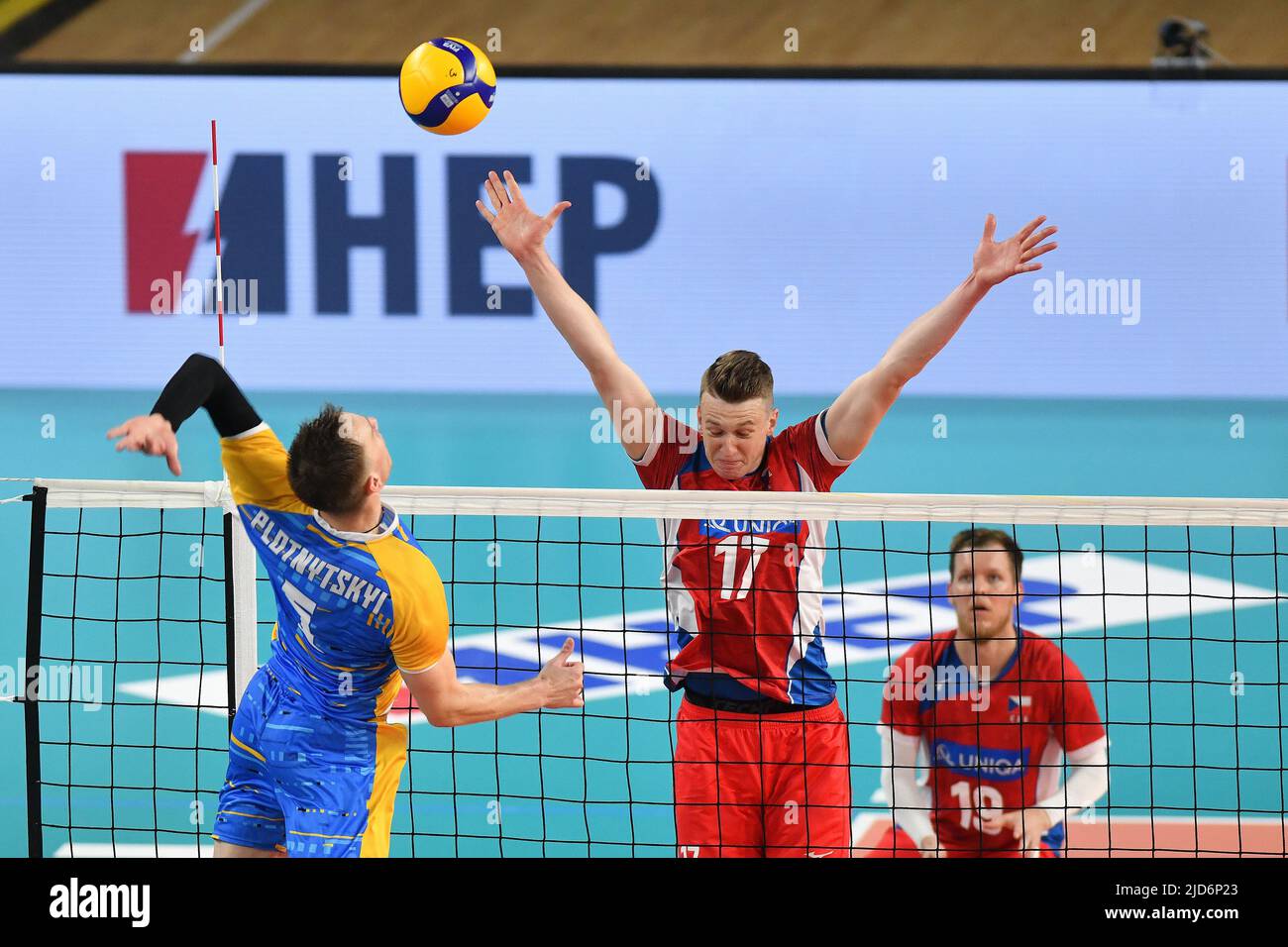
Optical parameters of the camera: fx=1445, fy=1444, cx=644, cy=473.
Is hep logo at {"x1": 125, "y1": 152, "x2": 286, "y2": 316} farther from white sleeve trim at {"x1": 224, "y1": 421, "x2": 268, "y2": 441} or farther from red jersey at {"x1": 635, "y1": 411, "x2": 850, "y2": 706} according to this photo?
white sleeve trim at {"x1": 224, "y1": 421, "x2": 268, "y2": 441}

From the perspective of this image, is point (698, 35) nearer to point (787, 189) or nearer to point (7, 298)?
point (787, 189)

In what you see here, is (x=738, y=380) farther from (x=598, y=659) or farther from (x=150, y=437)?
(x=598, y=659)

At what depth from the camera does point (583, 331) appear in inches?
174

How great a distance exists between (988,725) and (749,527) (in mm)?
1164

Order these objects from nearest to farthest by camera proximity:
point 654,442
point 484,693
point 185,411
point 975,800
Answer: point 185,411 < point 484,693 < point 654,442 < point 975,800

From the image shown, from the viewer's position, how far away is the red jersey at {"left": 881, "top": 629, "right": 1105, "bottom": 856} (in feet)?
15.6

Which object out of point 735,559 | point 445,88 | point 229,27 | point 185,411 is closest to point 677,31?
point 229,27

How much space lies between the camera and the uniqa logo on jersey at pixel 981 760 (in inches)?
188

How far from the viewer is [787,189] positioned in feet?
38.7

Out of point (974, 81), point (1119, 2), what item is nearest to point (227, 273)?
point (974, 81)

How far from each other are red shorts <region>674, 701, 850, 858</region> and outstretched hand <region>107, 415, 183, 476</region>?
5.73 ft

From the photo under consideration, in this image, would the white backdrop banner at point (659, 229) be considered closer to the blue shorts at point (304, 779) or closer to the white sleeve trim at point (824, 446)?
the white sleeve trim at point (824, 446)

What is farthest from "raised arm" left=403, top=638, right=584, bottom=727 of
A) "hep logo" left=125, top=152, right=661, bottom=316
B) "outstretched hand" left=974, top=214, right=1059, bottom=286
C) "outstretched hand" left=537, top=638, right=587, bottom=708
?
"hep logo" left=125, top=152, right=661, bottom=316

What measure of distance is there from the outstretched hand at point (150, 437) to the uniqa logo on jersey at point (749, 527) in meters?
1.64
